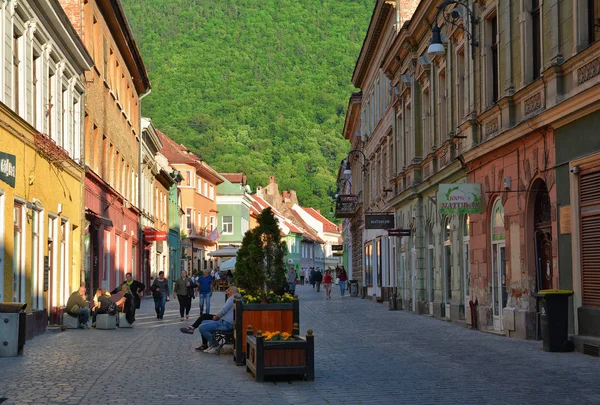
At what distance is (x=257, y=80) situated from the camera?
126 metres

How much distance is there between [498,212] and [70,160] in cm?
1156

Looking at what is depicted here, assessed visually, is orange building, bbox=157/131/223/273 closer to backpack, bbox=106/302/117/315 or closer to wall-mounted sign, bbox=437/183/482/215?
backpack, bbox=106/302/117/315

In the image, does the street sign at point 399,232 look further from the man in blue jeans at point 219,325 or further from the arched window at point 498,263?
the man in blue jeans at point 219,325

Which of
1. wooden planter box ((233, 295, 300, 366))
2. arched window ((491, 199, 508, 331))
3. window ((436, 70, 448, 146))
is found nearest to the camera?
wooden planter box ((233, 295, 300, 366))

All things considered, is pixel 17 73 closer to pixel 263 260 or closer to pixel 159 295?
pixel 263 260

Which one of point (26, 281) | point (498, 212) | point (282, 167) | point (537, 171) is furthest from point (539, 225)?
point (282, 167)

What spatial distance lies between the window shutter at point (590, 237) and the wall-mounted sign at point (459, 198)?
5.30m

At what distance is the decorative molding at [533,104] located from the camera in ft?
59.6

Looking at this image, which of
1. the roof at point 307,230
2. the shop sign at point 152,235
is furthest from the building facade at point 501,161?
the roof at point 307,230

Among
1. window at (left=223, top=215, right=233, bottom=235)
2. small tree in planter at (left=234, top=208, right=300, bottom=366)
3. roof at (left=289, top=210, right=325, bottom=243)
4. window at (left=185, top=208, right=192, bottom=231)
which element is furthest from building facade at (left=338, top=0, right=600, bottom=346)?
roof at (left=289, top=210, right=325, bottom=243)

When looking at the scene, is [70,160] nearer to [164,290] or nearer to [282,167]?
[164,290]

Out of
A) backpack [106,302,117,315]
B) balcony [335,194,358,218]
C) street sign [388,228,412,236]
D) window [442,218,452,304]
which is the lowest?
backpack [106,302,117,315]

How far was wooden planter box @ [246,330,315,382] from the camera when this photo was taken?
12.6 m

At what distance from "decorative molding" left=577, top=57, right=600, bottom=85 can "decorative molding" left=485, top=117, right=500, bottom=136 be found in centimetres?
504
